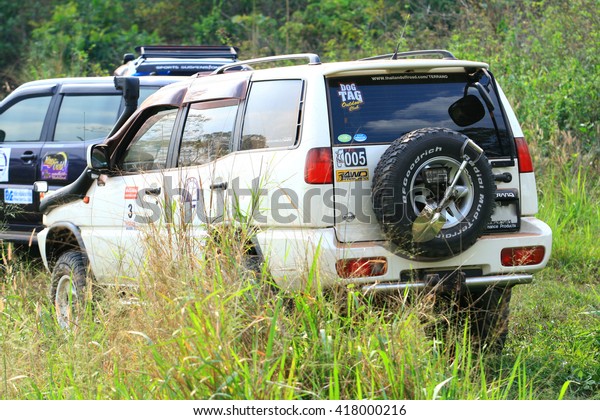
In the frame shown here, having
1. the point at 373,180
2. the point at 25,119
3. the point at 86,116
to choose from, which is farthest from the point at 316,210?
the point at 25,119

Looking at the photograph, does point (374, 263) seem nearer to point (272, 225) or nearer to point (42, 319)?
point (272, 225)

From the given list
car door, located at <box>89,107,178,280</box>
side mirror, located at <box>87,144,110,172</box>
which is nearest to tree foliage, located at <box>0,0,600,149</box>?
car door, located at <box>89,107,178,280</box>

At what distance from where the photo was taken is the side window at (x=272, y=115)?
5.66 metres

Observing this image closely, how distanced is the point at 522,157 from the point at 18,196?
5.47 meters

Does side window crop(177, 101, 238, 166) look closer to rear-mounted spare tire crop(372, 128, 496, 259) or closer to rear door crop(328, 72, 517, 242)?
rear door crop(328, 72, 517, 242)

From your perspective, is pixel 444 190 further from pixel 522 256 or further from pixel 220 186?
pixel 220 186

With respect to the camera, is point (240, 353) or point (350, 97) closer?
point (240, 353)

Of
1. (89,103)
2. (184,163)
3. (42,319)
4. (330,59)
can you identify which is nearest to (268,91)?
(184,163)

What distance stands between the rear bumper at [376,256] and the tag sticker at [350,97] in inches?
29.1

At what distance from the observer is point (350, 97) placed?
5.62 meters

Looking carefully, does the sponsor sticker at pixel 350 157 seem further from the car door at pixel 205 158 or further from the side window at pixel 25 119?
the side window at pixel 25 119

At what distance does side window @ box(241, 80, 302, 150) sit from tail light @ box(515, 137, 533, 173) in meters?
1.38

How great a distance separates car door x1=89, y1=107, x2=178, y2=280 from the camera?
21.9ft

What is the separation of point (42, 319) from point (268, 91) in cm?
191
